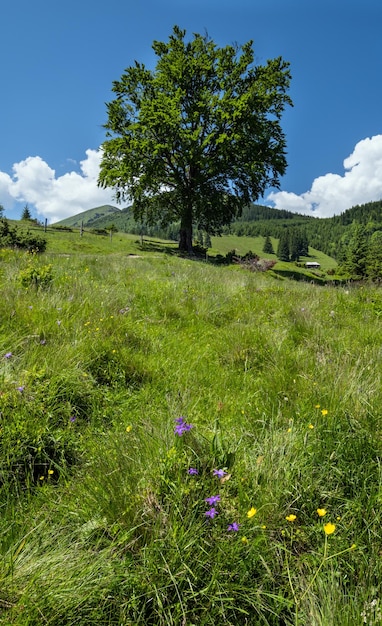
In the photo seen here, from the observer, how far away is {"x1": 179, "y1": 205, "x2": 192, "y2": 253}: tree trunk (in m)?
31.8

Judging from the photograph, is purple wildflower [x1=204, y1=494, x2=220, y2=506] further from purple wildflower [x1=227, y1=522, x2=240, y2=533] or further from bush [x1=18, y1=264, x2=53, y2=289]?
bush [x1=18, y1=264, x2=53, y2=289]

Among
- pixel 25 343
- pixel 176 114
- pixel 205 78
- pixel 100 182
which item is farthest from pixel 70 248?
pixel 25 343

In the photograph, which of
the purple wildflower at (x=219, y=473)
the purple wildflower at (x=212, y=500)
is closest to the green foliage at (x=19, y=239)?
the purple wildflower at (x=219, y=473)

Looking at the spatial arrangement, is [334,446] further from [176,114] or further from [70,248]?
[176,114]

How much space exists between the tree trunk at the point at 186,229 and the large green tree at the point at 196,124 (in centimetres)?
29

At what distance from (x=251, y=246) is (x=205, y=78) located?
15105 centimetres

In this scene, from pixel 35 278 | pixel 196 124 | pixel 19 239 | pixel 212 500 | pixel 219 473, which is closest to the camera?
pixel 212 500

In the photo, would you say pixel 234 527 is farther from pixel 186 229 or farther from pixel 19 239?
pixel 186 229

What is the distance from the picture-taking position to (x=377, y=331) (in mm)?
4883

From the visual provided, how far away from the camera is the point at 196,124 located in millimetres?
29609

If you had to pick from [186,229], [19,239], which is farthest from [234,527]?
[186,229]

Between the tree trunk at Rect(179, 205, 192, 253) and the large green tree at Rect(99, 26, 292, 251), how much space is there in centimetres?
29

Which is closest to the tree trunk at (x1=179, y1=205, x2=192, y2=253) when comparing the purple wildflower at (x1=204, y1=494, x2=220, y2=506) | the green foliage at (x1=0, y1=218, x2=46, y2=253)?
the green foliage at (x1=0, y1=218, x2=46, y2=253)

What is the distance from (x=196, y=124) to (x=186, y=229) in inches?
380
